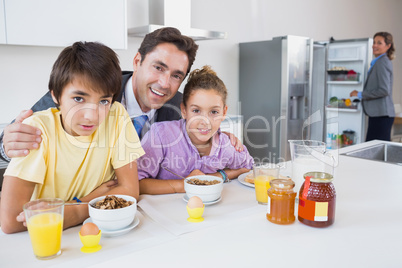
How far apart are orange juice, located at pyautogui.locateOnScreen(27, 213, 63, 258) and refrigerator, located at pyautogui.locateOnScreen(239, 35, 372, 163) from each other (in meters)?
2.98

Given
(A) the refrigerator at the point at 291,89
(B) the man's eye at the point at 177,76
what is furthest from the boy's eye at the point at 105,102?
(A) the refrigerator at the point at 291,89

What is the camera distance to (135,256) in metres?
0.88

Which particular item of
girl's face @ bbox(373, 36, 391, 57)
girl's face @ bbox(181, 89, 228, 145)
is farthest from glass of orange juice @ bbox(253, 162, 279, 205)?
girl's face @ bbox(373, 36, 391, 57)

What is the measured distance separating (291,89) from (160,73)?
2.45 metres

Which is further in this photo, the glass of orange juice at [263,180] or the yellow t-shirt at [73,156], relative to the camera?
the glass of orange juice at [263,180]

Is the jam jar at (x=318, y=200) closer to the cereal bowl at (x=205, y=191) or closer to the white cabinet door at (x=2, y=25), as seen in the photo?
the cereal bowl at (x=205, y=191)

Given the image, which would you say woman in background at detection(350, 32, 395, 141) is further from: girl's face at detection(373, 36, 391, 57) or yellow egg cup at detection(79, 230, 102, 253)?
yellow egg cup at detection(79, 230, 102, 253)

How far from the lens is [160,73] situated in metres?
1.88

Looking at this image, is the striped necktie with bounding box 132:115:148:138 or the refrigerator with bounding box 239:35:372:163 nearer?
the striped necktie with bounding box 132:115:148:138

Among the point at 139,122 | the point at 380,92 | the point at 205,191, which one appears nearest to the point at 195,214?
the point at 205,191

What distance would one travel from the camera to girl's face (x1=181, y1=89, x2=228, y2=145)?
1604 millimetres

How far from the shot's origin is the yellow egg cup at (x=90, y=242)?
0.91m

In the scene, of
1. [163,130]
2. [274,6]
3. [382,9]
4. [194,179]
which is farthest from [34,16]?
[382,9]

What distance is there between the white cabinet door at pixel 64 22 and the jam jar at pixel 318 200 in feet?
7.02
